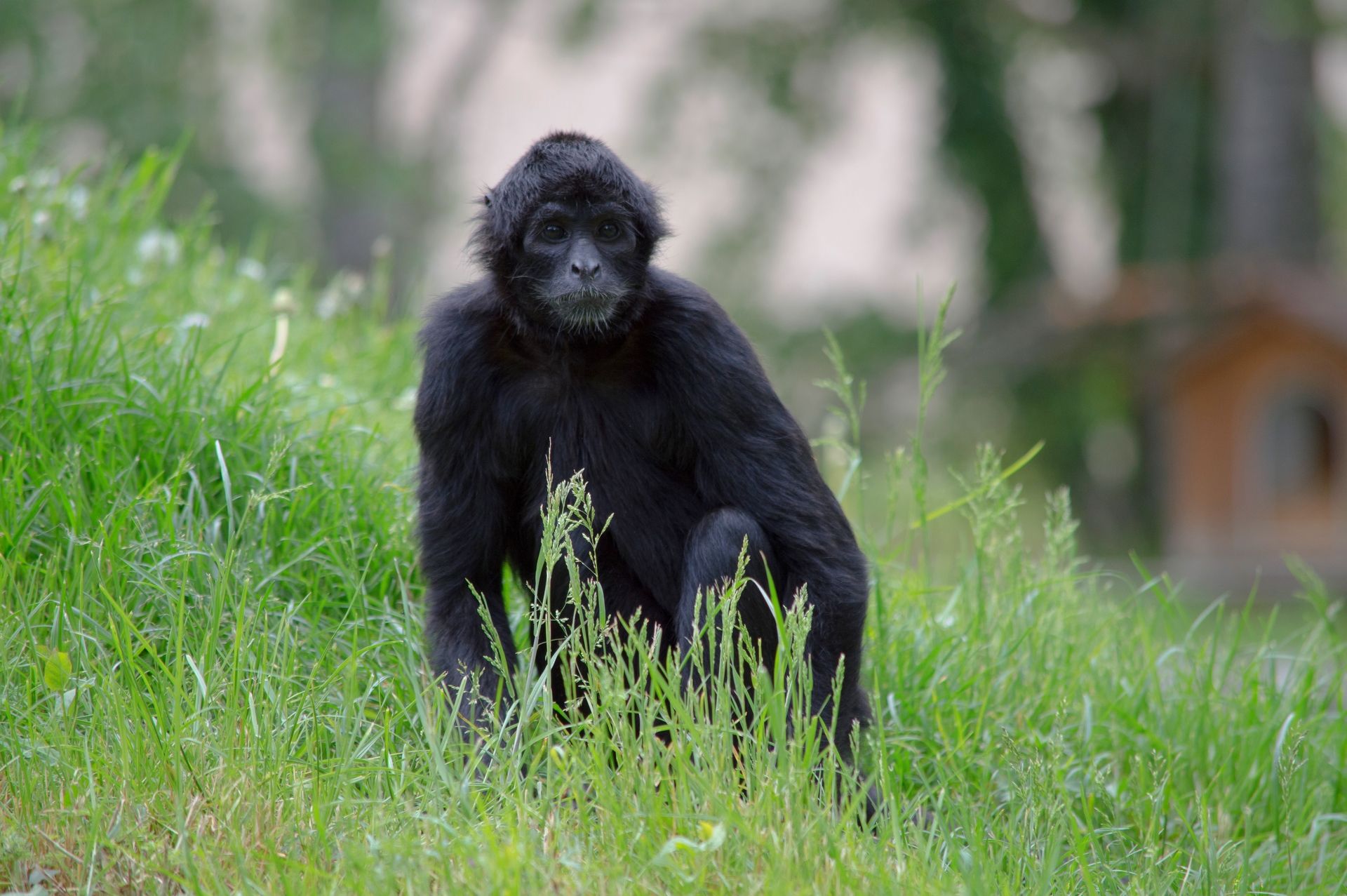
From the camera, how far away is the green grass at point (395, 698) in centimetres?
274

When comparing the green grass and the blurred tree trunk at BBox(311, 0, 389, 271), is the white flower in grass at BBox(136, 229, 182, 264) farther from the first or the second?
the blurred tree trunk at BBox(311, 0, 389, 271)

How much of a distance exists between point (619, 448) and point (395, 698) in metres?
0.94

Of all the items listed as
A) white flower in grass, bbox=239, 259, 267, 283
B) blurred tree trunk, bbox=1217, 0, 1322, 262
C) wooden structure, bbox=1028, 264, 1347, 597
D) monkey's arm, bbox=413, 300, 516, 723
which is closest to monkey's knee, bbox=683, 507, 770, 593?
monkey's arm, bbox=413, 300, 516, 723

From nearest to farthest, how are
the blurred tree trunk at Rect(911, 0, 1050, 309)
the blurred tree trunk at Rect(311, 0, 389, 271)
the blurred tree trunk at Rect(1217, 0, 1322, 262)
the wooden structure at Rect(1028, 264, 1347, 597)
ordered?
1. the wooden structure at Rect(1028, 264, 1347, 597)
2. the blurred tree trunk at Rect(311, 0, 389, 271)
3. the blurred tree trunk at Rect(1217, 0, 1322, 262)
4. the blurred tree trunk at Rect(911, 0, 1050, 309)

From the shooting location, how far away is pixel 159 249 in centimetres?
537

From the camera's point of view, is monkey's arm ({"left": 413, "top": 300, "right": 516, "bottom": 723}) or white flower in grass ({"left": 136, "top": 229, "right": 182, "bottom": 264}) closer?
monkey's arm ({"left": 413, "top": 300, "right": 516, "bottom": 723})

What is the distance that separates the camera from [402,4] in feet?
45.2

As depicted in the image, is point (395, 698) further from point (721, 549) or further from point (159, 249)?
point (159, 249)

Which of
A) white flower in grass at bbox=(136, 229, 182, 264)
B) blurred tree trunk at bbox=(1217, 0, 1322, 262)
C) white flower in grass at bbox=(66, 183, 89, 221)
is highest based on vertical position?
blurred tree trunk at bbox=(1217, 0, 1322, 262)

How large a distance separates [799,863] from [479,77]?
48.0ft

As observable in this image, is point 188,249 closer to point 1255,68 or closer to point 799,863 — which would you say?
point 799,863

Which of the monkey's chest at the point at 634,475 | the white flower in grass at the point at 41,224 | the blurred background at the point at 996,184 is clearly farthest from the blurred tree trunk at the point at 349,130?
the monkey's chest at the point at 634,475

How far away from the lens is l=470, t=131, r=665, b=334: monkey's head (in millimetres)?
3674

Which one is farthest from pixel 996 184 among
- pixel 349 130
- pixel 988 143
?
pixel 349 130
